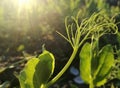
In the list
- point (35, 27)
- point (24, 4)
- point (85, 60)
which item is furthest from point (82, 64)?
point (24, 4)

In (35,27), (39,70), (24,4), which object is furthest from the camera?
(24,4)

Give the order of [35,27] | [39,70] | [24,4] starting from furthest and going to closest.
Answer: [24,4] < [35,27] < [39,70]

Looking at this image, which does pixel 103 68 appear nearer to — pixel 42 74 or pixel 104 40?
pixel 42 74

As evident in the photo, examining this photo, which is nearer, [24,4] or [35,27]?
[35,27]

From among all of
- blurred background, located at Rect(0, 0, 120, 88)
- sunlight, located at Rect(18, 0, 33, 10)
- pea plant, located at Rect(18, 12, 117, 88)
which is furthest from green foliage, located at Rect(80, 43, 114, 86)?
sunlight, located at Rect(18, 0, 33, 10)

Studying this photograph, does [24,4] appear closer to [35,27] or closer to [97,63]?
[35,27]

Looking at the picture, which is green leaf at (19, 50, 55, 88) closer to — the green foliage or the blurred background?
the green foliage
